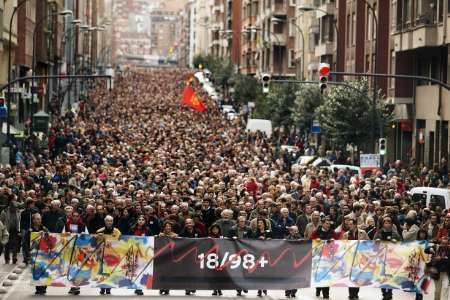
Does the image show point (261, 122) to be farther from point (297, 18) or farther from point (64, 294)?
point (64, 294)

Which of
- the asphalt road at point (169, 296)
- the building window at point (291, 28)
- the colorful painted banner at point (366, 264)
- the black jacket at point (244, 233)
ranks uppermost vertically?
the building window at point (291, 28)

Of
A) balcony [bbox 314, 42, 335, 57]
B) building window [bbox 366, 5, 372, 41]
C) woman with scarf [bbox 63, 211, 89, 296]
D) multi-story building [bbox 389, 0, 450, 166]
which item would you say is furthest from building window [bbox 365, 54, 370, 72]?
woman with scarf [bbox 63, 211, 89, 296]

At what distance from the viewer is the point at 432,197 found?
3117cm

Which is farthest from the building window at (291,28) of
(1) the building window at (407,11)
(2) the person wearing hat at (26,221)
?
(2) the person wearing hat at (26,221)

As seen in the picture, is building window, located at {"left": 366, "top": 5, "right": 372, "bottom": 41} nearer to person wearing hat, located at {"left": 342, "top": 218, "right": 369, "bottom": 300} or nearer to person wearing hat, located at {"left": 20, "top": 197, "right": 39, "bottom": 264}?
person wearing hat, located at {"left": 20, "top": 197, "right": 39, "bottom": 264}

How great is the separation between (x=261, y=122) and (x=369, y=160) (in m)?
31.8

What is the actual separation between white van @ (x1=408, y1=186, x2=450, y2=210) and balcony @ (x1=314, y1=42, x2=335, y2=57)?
46541mm

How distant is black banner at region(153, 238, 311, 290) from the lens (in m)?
21.5

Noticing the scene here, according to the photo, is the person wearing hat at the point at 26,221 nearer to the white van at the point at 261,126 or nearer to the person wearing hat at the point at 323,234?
the person wearing hat at the point at 323,234

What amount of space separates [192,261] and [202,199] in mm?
6617

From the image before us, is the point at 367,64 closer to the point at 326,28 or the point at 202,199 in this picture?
the point at 326,28

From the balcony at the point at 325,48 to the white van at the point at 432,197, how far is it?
46.5m

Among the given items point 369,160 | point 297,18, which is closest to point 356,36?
point 369,160

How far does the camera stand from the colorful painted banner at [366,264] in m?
21.8
